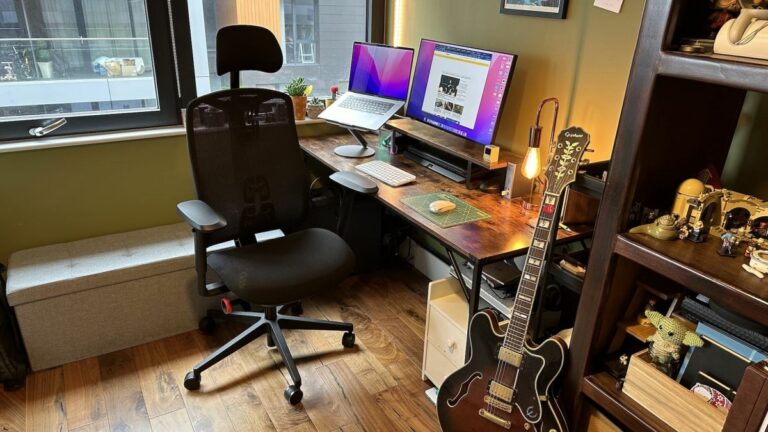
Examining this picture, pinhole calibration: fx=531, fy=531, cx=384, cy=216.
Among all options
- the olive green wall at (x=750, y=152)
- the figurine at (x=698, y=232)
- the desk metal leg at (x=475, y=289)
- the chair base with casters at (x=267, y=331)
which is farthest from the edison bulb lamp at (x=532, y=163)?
the chair base with casters at (x=267, y=331)

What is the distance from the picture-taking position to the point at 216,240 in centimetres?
209

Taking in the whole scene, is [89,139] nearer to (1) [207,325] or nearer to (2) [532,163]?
(1) [207,325]

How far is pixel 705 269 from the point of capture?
115cm

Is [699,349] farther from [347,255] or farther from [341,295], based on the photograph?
[341,295]

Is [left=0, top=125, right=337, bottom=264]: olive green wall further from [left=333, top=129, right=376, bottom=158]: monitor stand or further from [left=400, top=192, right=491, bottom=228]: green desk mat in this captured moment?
[left=400, top=192, right=491, bottom=228]: green desk mat

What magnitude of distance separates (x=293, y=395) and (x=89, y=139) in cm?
148

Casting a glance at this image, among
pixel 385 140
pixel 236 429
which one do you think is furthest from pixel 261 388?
pixel 385 140

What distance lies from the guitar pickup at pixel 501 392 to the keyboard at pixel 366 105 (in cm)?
138

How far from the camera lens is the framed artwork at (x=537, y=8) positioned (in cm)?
197

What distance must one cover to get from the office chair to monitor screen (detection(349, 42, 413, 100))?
56 cm

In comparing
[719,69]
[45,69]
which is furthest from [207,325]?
[719,69]

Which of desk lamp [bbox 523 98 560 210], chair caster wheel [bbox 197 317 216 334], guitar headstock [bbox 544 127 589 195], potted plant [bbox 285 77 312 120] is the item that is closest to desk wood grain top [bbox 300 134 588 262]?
desk lamp [bbox 523 98 560 210]

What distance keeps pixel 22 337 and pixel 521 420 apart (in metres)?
1.94

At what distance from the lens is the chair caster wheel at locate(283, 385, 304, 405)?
2047 mm
